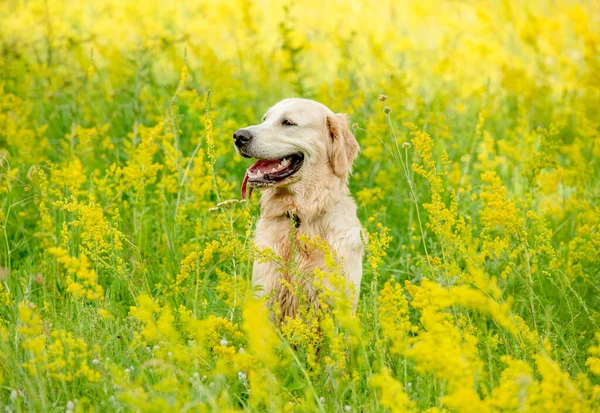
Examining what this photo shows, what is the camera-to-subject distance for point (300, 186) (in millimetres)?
4152

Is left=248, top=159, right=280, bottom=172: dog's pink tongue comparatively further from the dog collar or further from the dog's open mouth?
the dog collar

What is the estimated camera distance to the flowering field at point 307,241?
2.57 meters

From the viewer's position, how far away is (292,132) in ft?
13.7

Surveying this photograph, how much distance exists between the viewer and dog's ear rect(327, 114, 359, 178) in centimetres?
425

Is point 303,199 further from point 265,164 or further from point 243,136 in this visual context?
point 243,136

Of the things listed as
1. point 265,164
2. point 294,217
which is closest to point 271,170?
point 265,164

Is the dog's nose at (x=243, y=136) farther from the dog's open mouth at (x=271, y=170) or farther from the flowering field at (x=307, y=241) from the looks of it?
the flowering field at (x=307, y=241)

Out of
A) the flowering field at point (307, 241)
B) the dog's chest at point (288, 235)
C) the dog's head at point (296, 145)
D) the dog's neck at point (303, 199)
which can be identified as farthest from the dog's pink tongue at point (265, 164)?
the flowering field at point (307, 241)

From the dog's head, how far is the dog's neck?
0.04m

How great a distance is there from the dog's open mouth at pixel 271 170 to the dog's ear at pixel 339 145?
179 mm

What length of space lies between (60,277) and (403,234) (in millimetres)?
2212

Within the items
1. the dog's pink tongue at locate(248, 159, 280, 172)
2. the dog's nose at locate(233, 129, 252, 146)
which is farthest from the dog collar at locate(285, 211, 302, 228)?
the dog's nose at locate(233, 129, 252, 146)

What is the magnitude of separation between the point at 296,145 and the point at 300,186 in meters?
0.22

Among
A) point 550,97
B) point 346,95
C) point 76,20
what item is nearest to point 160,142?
point 346,95
